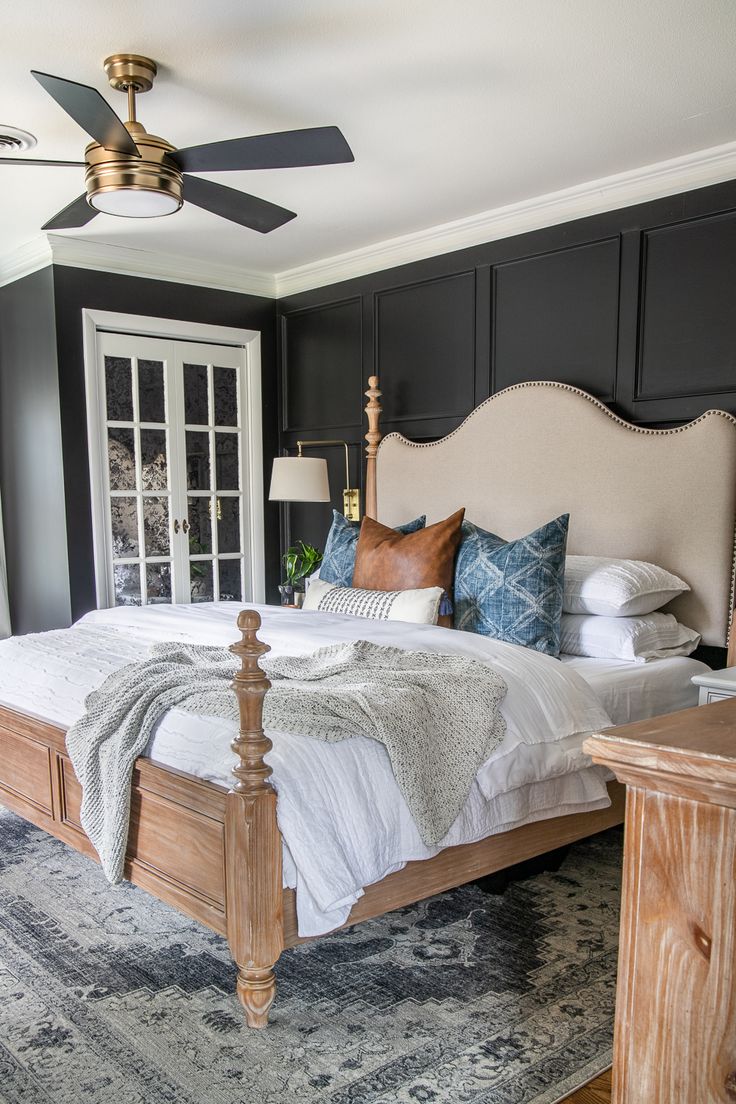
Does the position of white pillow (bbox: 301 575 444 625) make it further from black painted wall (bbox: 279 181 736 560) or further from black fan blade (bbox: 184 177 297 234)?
black fan blade (bbox: 184 177 297 234)

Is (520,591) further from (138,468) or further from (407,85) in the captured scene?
(138,468)

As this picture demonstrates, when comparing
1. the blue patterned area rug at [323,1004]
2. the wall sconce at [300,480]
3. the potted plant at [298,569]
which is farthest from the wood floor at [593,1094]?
the potted plant at [298,569]

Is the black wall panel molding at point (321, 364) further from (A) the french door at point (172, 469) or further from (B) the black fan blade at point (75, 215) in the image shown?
(B) the black fan blade at point (75, 215)

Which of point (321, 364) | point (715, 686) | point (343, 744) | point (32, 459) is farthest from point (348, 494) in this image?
point (343, 744)

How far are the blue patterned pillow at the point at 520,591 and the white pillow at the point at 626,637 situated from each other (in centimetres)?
16

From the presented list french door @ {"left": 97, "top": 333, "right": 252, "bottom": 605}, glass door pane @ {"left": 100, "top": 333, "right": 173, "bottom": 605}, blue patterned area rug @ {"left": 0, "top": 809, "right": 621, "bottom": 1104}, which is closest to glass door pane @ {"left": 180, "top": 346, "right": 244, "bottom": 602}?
french door @ {"left": 97, "top": 333, "right": 252, "bottom": 605}

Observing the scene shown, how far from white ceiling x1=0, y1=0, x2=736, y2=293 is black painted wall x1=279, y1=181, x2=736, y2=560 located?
309 millimetres

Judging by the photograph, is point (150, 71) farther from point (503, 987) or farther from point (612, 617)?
point (503, 987)

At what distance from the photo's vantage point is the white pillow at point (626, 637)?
130 inches

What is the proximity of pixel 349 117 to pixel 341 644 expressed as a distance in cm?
187

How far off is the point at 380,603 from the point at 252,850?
5.62 ft

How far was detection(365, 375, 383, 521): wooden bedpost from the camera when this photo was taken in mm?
4883

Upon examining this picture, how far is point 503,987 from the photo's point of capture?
2.25 meters

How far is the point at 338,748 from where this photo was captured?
2.20 m
